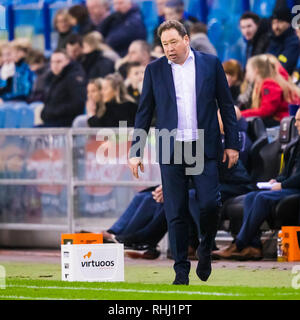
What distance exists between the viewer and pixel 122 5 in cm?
1414

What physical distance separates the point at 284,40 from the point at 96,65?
9.33 ft

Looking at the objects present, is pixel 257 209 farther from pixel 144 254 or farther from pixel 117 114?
pixel 117 114

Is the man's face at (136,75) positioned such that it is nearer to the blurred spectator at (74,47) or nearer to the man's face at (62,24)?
the blurred spectator at (74,47)

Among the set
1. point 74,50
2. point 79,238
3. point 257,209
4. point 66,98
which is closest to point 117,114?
point 66,98

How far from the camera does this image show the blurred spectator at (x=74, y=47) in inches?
572

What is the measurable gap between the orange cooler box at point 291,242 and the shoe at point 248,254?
377mm

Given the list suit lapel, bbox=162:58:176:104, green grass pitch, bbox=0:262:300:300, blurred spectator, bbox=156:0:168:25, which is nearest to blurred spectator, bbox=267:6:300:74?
blurred spectator, bbox=156:0:168:25

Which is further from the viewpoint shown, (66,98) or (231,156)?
(66,98)

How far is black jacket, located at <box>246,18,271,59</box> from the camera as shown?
12727 mm
